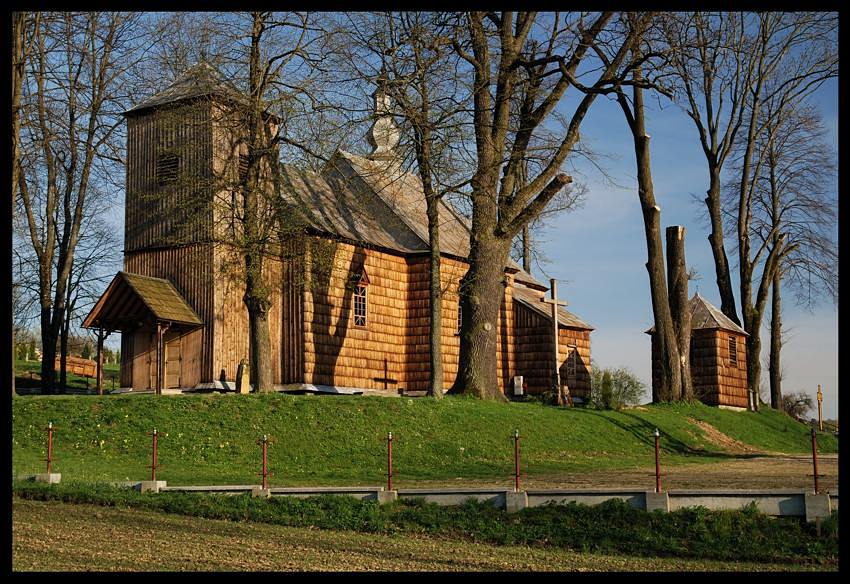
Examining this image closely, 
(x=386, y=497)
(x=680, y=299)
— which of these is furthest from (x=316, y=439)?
(x=680, y=299)

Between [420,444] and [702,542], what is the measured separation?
10245mm

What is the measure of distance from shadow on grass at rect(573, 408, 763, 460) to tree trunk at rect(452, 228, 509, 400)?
2720 mm

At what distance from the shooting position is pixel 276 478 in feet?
61.7

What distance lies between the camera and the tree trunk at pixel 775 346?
42312 mm

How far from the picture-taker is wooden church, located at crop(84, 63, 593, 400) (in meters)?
29.7

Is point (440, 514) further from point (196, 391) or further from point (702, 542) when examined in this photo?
point (196, 391)

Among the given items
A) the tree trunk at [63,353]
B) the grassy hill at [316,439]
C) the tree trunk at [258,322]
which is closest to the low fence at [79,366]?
the tree trunk at [63,353]

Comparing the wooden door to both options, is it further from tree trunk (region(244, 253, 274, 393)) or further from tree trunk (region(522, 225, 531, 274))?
tree trunk (region(522, 225, 531, 274))

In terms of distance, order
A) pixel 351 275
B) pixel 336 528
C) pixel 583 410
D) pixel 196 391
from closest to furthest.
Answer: pixel 336 528 < pixel 583 410 < pixel 196 391 < pixel 351 275

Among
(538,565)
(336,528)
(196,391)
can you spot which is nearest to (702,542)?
(538,565)

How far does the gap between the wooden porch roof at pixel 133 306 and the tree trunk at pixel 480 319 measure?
8.11 metres

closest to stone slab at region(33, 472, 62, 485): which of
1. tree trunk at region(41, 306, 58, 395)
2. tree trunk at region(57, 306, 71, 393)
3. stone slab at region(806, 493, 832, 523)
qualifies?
stone slab at region(806, 493, 832, 523)

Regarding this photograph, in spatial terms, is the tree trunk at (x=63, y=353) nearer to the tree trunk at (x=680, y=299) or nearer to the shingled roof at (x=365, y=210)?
the shingled roof at (x=365, y=210)
